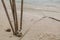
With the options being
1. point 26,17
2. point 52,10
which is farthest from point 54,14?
point 26,17

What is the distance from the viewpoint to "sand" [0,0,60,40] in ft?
4.90

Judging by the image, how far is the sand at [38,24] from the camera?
1492 millimetres

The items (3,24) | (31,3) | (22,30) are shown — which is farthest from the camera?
(31,3)

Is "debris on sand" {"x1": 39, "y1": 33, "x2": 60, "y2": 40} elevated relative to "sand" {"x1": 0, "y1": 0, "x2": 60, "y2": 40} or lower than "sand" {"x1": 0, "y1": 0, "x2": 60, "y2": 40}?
elevated

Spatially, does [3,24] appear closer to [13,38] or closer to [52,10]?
[13,38]

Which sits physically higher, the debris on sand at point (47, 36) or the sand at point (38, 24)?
the debris on sand at point (47, 36)

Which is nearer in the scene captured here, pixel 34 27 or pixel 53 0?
pixel 34 27

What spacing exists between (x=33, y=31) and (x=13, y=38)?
20 centimetres

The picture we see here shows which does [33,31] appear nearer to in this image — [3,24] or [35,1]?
[3,24]

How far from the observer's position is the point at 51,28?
1.63 m

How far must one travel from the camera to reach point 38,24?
67.3 inches

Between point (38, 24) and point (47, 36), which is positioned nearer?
point (47, 36)

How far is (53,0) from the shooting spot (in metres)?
2.33

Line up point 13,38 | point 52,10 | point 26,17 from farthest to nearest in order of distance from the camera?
1. point 52,10
2. point 26,17
3. point 13,38
